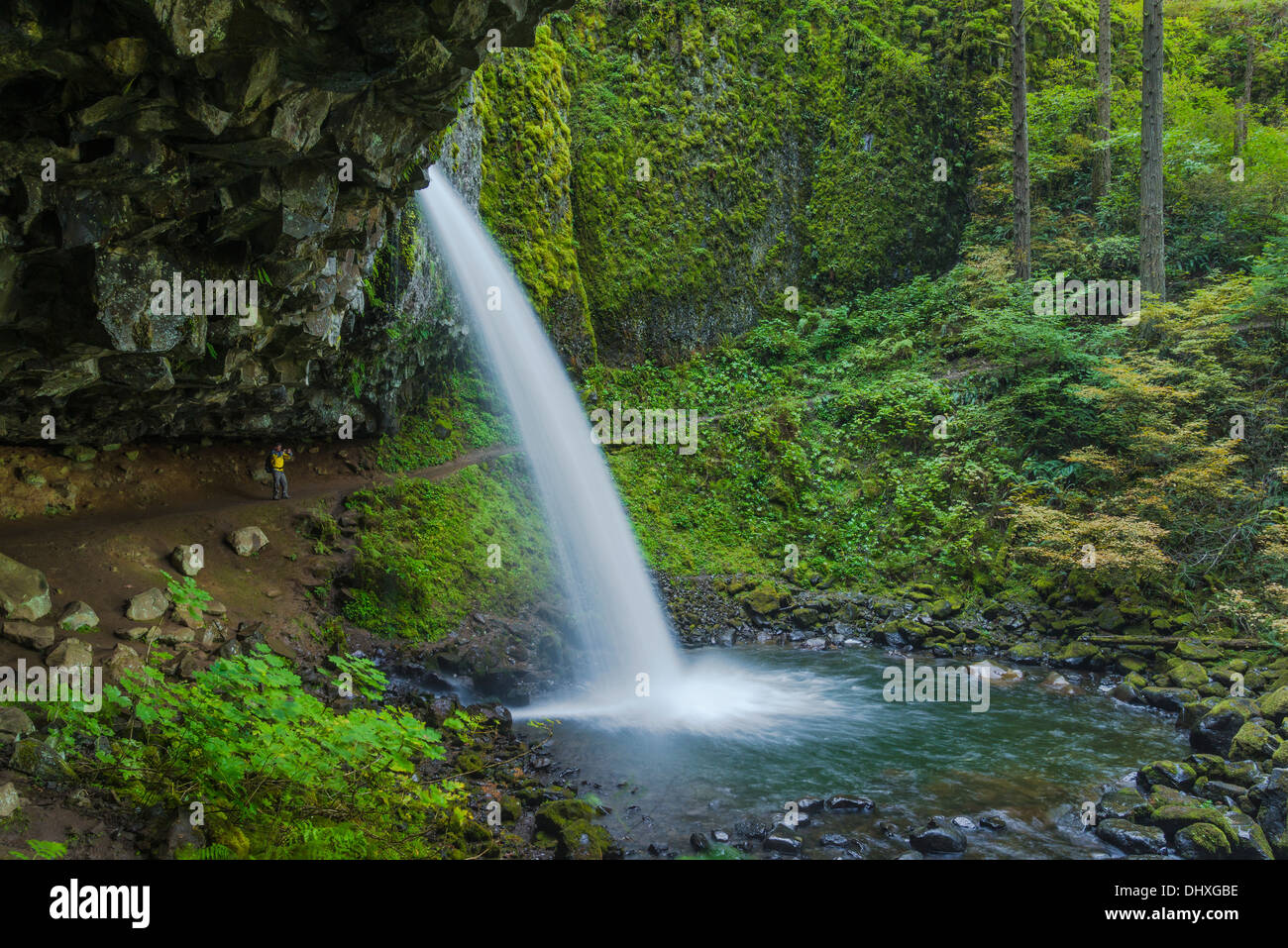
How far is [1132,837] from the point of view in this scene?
283 inches

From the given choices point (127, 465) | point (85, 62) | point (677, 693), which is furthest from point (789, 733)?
point (127, 465)

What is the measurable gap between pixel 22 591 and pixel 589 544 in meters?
9.35

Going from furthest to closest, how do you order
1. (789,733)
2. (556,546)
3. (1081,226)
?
(1081,226) < (556,546) < (789,733)

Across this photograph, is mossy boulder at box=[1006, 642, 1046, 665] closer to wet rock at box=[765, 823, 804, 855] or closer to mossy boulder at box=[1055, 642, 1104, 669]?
mossy boulder at box=[1055, 642, 1104, 669]

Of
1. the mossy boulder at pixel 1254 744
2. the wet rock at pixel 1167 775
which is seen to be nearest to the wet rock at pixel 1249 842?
the wet rock at pixel 1167 775

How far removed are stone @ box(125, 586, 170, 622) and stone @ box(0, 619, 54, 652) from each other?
3.75 feet

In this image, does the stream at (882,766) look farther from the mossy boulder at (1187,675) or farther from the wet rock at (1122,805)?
the mossy boulder at (1187,675)

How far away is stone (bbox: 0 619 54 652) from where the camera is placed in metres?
Answer: 7.85

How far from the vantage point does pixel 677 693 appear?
12133 millimetres

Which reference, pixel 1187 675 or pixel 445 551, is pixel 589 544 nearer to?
pixel 445 551

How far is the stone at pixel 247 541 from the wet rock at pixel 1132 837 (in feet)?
40.2
